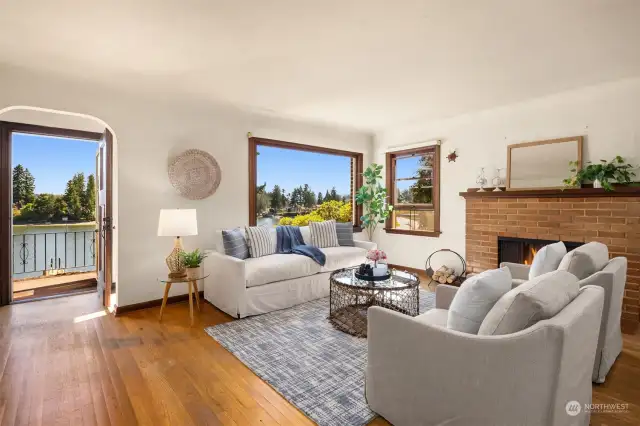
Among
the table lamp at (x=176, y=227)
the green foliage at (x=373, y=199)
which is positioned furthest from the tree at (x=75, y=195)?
the green foliage at (x=373, y=199)

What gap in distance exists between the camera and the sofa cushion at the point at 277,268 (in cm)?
339

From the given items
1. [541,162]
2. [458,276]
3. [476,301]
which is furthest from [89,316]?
[541,162]

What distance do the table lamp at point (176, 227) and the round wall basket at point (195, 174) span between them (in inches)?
24.3

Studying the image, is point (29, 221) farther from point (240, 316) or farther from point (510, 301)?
point (510, 301)

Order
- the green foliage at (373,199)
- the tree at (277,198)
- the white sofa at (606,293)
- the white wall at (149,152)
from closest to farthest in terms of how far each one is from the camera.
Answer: the white sofa at (606,293), the white wall at (149,152), the tree at (277,198), the green foliage at (373,199)

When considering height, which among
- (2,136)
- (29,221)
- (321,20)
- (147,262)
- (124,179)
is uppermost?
(321,20)

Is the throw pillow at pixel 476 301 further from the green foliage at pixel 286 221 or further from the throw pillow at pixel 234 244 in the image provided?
the green foliage at pixel 286 221

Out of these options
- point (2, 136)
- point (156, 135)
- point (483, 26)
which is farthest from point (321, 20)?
point (2, 136)

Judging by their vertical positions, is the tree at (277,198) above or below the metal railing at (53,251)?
above

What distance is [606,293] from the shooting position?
2.11 meters

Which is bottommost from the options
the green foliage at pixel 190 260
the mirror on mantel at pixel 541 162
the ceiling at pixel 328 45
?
the green foliage at pixel 190 260

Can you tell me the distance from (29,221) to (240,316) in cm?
414

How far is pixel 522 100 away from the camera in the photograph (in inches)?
159

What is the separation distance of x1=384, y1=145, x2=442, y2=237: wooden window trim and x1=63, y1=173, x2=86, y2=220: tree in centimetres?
516
